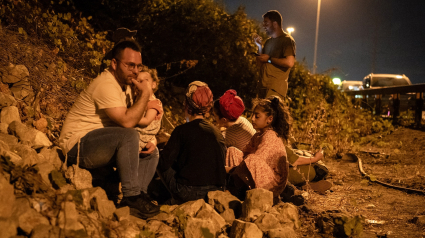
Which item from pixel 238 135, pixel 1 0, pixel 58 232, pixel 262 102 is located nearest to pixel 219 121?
pixel 238 135

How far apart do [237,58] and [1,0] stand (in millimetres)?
4750

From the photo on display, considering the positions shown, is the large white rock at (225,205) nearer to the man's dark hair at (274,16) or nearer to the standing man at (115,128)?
the standing man at (115,128)

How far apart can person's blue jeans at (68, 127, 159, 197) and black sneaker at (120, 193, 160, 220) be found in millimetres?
51

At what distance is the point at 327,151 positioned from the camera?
7227 mm

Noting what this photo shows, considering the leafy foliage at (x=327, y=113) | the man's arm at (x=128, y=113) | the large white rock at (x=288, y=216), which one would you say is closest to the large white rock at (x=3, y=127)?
the man's arm at (x=128, y=113)

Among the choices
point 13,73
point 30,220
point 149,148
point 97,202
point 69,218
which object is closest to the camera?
point 30,220

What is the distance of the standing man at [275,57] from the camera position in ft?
18.6

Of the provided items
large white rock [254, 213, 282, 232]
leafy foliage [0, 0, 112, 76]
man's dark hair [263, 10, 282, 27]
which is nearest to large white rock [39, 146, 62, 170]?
large white rock [254, 213, 282, 232]

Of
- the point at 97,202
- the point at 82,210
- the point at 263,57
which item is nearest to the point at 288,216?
the point at 97,202

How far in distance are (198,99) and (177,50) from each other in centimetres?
478

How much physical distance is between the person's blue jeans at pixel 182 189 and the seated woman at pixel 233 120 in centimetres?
100

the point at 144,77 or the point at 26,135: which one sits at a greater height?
the point at 144,77

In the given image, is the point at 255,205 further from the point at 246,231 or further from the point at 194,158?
the point at 194,158

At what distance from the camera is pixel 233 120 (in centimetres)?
455
